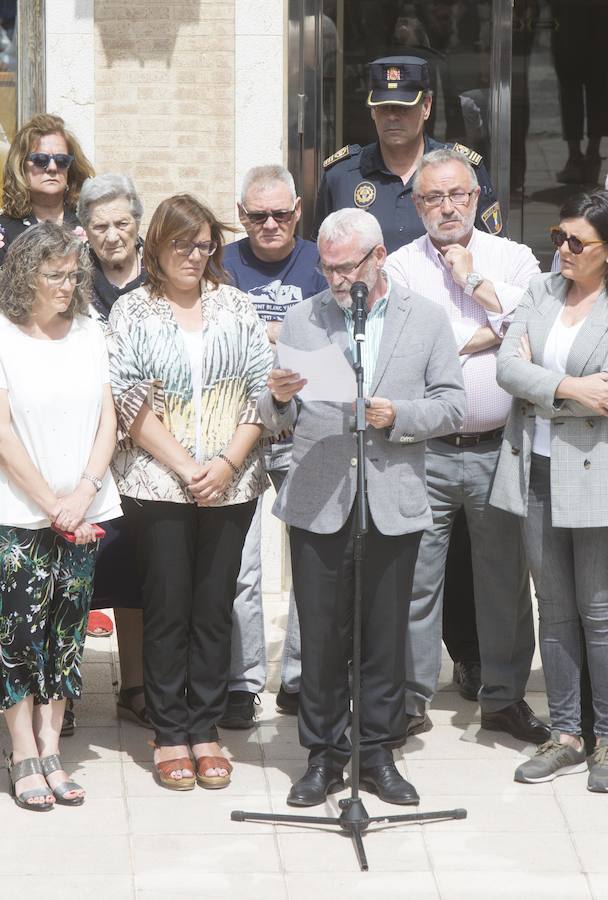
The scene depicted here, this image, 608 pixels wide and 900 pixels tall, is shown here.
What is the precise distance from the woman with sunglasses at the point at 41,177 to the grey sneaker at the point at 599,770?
2746 millimetres

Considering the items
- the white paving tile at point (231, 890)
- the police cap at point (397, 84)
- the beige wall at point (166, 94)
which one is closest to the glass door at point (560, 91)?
the beige wall at point (166, 94)

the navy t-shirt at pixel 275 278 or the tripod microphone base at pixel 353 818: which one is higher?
the navy t-shirt at pixel 275 278

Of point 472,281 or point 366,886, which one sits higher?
point 472,281

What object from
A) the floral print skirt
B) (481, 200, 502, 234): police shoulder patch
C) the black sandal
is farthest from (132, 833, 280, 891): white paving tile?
(481, 200, 502, 234): police shoulder patch

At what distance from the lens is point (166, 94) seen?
23.5 ft

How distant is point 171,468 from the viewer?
5152 mm

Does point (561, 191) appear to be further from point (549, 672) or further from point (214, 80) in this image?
point (549, 672)

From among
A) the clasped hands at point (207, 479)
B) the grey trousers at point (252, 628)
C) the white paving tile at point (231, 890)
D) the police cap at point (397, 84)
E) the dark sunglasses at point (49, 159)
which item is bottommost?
the white paving tile at point (231, 890)

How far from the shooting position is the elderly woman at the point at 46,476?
16.5ft

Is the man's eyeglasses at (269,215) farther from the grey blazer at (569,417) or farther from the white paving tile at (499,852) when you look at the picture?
the white paving tile at (499,852)

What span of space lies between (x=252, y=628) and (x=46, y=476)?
3.86 ft

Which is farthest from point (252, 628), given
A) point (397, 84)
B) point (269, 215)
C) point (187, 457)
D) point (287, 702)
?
point (397, 84)

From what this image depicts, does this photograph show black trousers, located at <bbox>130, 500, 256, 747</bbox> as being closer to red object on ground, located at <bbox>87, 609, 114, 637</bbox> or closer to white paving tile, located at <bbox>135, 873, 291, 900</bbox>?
white paving tile, located at <bbox>135, 873, 291, 900</bbox>

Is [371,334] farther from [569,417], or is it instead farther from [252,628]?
[252,628]
